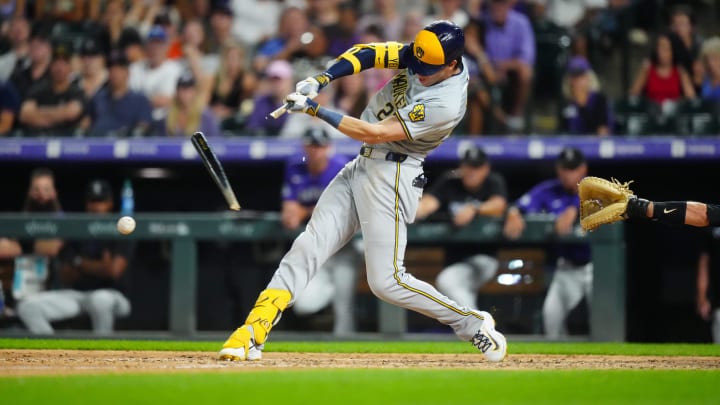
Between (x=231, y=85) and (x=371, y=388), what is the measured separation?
17.0ft

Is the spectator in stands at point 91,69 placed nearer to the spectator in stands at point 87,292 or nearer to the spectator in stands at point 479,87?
the spectator in stands at point 87,292

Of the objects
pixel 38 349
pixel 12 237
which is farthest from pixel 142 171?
pixel 38 349

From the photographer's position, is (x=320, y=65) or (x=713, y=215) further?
(x=320, y=65)

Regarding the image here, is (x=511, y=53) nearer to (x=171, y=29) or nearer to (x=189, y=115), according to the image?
(x=189, y=115)

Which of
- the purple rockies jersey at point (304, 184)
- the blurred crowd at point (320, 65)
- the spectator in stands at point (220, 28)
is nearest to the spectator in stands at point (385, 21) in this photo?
the blurred crowd at point (320, 65)

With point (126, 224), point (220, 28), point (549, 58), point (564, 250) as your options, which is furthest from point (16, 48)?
point (564, 250)

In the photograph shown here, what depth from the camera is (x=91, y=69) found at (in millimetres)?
8898

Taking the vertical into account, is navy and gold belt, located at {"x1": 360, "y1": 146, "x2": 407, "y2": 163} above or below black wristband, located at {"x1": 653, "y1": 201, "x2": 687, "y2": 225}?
above

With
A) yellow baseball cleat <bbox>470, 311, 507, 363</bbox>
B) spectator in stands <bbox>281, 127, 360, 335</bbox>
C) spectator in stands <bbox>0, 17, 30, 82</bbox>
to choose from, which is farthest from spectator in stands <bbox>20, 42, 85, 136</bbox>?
yellow baseball cleat <bbox>470, 311, 507, 363</bbox>

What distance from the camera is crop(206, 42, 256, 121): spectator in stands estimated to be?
848cm

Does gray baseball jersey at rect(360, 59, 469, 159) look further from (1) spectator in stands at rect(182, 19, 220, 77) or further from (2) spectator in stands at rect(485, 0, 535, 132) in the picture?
(1) spectator in stands at rect(182, 19, 220, 77)

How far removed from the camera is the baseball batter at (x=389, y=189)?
4707mm

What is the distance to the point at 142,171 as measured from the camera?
28.2ft

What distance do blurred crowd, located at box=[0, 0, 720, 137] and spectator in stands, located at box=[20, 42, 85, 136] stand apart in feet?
0.04
